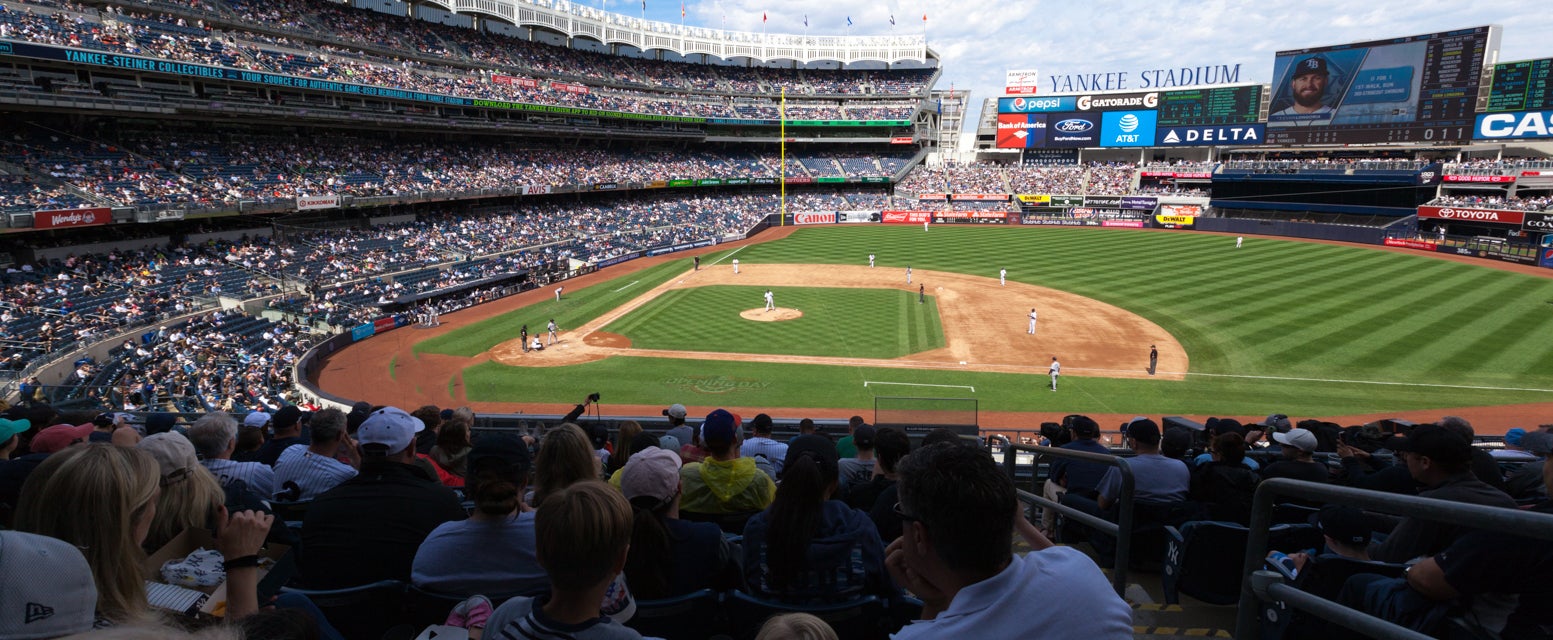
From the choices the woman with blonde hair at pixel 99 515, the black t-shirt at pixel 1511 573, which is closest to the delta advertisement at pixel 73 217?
the woman with blonde hair at pixel 99 515

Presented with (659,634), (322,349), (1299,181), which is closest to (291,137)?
(322,349)

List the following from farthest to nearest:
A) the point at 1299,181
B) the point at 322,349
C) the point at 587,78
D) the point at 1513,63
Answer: the point at 587,78
the point at 1299,181
the point at 1513,63
the point at 322,349

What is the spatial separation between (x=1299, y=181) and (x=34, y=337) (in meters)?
78.7

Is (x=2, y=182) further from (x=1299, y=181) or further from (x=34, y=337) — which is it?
(x=1299, y=181)

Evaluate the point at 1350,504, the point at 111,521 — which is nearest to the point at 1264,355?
the point at 1350,504

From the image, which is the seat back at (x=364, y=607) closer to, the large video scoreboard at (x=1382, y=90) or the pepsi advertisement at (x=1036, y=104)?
the large video scoreboard at (x=1382, y=90)

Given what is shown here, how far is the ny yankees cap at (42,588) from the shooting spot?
207 cm

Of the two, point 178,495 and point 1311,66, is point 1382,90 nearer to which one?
point 1311,66

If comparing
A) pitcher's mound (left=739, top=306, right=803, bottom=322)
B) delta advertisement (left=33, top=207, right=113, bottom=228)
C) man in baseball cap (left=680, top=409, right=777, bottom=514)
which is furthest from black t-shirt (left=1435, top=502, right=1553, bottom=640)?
delta advertisement (left=33, top=207, right=113, bottom=228)

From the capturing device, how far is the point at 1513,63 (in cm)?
5309

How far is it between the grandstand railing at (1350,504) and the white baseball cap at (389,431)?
14.8ft

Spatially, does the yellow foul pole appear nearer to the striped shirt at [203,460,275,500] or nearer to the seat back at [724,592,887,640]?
the striped shirt at [203,460,275,500]

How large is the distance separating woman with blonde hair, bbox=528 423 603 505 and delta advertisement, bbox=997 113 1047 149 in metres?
86.2

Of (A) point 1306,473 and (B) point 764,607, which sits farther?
(A) point 1306,473
